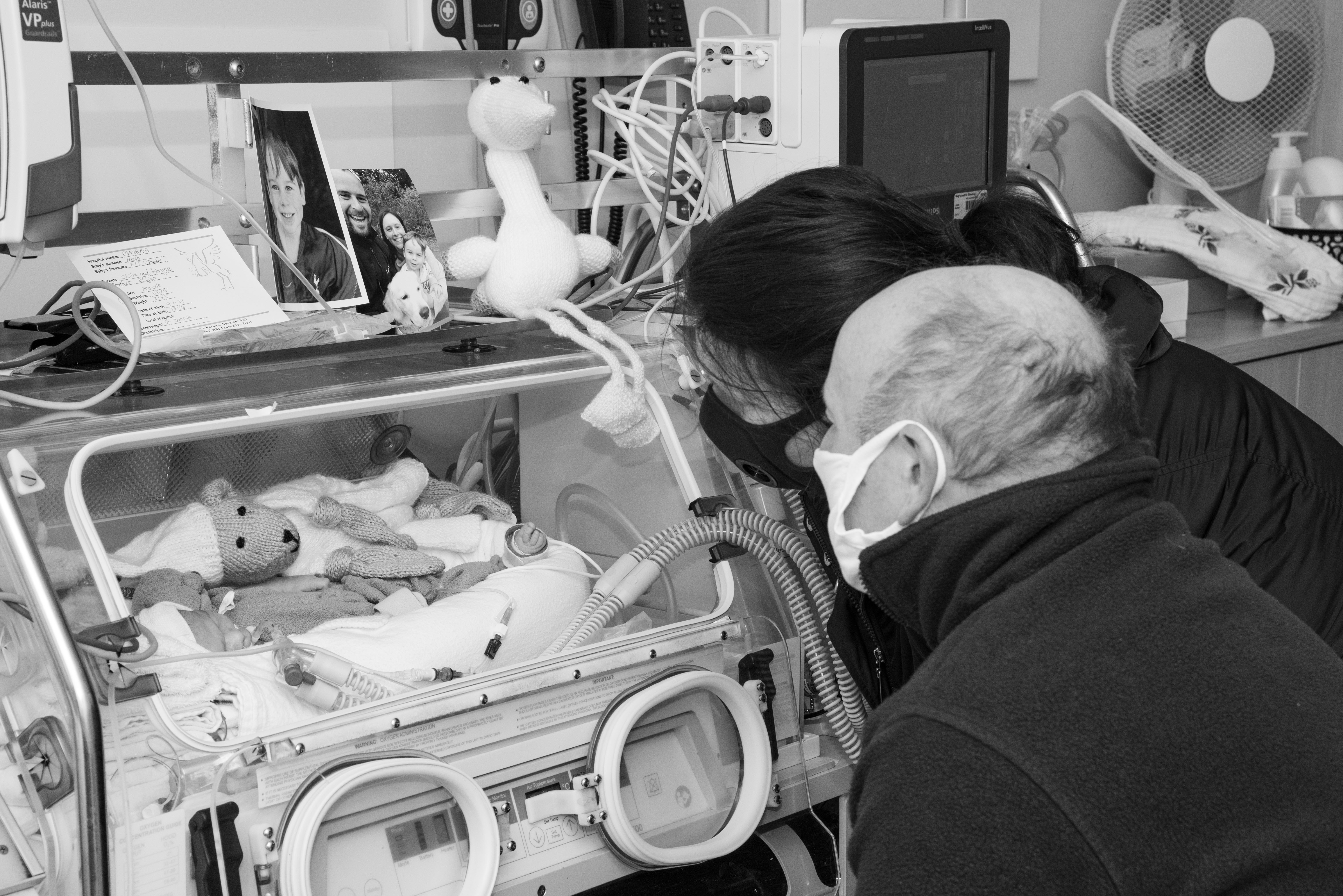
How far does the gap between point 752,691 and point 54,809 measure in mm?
658

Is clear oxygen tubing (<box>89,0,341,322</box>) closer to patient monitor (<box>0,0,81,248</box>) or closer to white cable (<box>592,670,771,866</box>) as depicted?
patient monitor (<box>0,0,81,248</box>)

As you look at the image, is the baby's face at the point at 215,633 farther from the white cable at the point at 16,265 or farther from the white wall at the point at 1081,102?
the white wall at the point at 1081,102

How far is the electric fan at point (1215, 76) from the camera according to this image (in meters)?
2.74

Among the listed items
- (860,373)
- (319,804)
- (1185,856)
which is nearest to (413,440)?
(319,804)

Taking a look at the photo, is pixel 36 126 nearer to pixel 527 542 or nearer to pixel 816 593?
pixel 527 542

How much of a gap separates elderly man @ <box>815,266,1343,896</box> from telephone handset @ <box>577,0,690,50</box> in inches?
49.3

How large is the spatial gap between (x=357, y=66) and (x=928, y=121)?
2.48ft

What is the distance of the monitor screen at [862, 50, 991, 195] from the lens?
1.72m

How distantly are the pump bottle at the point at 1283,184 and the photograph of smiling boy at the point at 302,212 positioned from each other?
2067 millimetres

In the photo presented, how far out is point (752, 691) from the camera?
53.4 inches

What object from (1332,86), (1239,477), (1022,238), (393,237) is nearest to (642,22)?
(393,237)

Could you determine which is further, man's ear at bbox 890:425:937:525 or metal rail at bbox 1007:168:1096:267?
metal rail at bbox 1007:168:1096:267

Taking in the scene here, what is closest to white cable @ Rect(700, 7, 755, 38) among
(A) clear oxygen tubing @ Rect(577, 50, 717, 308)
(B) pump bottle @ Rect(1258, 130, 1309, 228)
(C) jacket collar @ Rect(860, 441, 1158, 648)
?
(A) clear oxygen tubing @ Rect(577, 50, 717, 308)

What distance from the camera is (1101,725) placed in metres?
0.74
